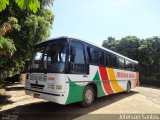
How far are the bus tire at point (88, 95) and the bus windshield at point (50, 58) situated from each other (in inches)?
76.8

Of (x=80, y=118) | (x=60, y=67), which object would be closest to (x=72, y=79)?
(x=60, y=67)

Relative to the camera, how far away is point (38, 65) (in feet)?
25.2

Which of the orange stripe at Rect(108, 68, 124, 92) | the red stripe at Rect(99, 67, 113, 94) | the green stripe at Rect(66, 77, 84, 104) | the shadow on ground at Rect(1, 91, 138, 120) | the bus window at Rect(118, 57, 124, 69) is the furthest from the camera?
the bus window at Rect(118, 57, 124, 69)

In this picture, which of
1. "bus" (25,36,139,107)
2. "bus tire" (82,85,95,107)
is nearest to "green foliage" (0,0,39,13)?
"bus" (25,36,139,107)

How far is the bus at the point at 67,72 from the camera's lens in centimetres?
663

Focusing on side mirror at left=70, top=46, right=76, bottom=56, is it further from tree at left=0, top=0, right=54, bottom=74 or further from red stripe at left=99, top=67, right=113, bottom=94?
tree at left=0, top=0, right=54, bottom=74

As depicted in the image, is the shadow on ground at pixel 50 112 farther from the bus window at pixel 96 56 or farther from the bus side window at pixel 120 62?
the bus side window at pixel 120 62

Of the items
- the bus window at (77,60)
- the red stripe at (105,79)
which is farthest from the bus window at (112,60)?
the bus window at (77,60)

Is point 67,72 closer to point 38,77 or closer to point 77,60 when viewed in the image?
point 77,60

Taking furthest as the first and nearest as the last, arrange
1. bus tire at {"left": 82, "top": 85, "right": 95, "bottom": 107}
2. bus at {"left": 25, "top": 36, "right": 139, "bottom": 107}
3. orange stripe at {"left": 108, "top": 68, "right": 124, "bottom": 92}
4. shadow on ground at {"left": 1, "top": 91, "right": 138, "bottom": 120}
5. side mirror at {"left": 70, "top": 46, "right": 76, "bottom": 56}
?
orange stripe at {"left": 108, "top": 68, "right": 124, "bottom": 92} < bus tire at {"left": 82, "top": 85, "right": 95, "bottom": 107} < side mirror at {"left": 70, "top": 46, "right": 76, "bottom": 56} < bus at {"left": 25, "top": 36, "right": 139, "bottom": 107} < shadow on ground at {"left": 1, "top": 91, "right": 138, "bottom": 120}

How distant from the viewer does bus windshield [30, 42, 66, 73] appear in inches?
265

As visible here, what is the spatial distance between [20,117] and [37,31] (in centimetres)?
615

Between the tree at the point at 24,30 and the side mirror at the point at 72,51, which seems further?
the tree at the point at 24,30

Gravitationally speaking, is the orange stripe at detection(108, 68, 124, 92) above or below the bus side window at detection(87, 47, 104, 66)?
below
